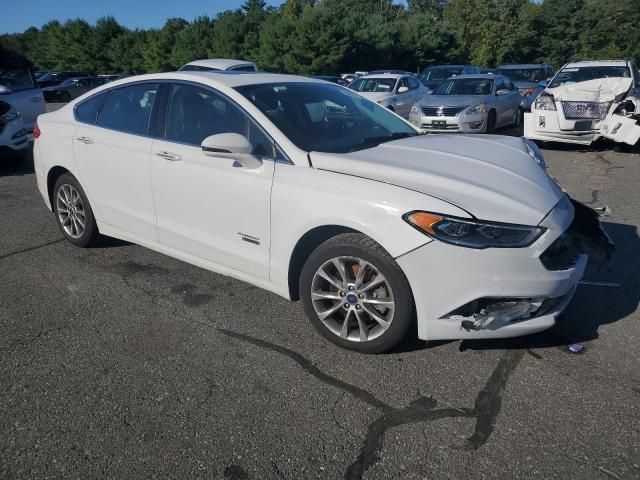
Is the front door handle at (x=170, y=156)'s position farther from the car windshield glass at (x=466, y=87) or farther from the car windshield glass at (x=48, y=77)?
the car windshield glass at (x=48, y=77)

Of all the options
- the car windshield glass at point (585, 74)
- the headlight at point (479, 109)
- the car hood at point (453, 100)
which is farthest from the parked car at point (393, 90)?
the car windshield glass at point (585, 74)

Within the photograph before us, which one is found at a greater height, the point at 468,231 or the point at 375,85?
the point at 468,231

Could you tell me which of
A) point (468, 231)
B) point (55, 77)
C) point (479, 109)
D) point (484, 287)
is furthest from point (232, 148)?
point (55, 77)

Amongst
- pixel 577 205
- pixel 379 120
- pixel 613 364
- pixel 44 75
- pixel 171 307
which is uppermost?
pixel 379 120

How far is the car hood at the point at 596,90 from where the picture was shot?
9430 millimetres

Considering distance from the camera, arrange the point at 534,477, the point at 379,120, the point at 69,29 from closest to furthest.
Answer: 1. the point at 534,477
2. the point at 379,120
3. the point at 69,29

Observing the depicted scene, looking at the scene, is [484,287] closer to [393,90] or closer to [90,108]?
[90,108]

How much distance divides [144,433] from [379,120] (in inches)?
113

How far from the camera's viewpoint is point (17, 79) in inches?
439

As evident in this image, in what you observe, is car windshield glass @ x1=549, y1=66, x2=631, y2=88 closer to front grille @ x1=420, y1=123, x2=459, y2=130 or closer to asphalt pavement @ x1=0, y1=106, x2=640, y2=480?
front grille @ x1=420, y1=123, x2=459, y2=130

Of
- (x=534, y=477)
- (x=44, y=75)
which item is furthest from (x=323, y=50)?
(x=534, y=477)

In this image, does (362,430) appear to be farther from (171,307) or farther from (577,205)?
(577,205)

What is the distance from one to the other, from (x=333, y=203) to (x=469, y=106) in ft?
30.7

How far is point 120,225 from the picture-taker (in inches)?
174
